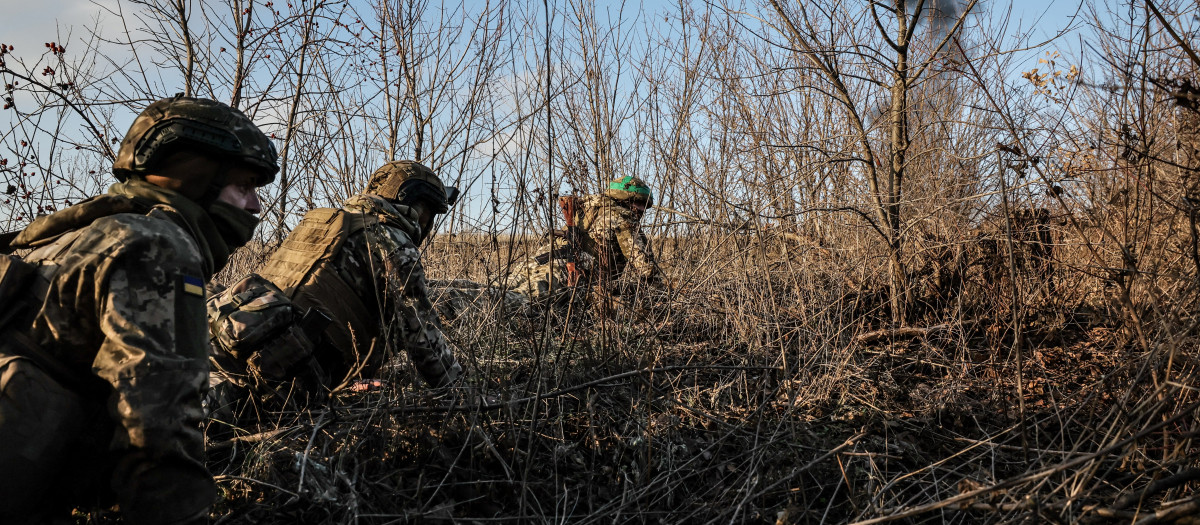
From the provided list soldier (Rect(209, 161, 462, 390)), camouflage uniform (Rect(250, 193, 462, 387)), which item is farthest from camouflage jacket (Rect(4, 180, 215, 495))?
camouflage uniform (Rect(250, 193, 462, 387))

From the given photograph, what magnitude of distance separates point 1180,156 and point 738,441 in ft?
8.50

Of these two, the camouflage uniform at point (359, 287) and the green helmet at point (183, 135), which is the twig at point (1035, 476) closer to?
the green helmet at point (183, 135)

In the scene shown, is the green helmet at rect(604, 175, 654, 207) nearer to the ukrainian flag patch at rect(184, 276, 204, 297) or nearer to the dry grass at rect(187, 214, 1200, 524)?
the dry grass at rect(187, 214, 1200, 524)

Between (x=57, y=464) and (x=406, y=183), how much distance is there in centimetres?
250

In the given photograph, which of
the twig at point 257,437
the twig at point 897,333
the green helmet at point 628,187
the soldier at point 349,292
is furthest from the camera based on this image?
the green helmet at point 628,187

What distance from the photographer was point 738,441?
3.35 m

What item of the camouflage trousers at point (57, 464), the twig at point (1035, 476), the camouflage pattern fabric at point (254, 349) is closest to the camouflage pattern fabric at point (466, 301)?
the camouflage pattern fabric at point (254, 349)

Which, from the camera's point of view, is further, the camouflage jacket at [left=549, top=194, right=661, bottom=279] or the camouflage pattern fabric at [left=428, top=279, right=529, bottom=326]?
the camouflage jacket at [left=549, top=194, right=661, bottom=279]

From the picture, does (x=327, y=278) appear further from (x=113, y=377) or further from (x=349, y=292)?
(x=113, y=377)

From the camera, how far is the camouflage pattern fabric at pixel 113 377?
1.67 metres

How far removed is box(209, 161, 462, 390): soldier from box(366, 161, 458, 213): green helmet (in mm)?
77

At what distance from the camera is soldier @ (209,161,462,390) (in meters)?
3.37

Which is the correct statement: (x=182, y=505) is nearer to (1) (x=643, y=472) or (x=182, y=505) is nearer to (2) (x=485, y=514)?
(2) (x=485, y=514)

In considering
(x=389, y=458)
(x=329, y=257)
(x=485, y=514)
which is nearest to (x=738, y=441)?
(x=485, y=514)
